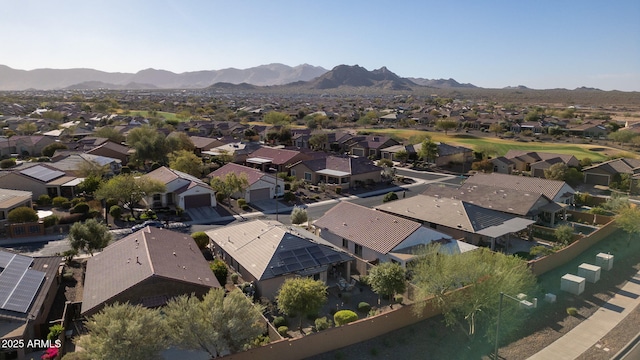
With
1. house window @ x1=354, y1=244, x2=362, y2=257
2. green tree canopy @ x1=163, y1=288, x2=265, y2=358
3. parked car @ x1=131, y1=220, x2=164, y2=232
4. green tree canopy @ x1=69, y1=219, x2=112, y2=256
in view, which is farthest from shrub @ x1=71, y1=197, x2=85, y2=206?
green tree canopy @ x1=163, y1=288, x2=265, y2=358

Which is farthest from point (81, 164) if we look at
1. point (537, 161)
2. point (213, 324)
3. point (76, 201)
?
point (537, 161)

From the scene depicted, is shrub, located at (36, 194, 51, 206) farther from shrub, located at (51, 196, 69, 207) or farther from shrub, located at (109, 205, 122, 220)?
shrub, located at (109, 205, 122, 220)

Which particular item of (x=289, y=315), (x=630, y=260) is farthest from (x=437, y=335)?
(x=630, y=260)

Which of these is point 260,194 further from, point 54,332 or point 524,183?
point 54,332

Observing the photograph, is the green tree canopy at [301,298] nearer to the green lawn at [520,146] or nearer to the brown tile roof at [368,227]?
the brown tile roof at [368,227]

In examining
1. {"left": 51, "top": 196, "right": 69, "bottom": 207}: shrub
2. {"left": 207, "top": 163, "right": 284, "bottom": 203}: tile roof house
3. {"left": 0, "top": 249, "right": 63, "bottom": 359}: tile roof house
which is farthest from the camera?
{"left": 207, "top": 163, "right": 284, "bottom": 203}: tile roof house

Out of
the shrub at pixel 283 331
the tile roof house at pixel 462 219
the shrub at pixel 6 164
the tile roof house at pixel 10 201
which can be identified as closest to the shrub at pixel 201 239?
the shrub at pixel 283 331
